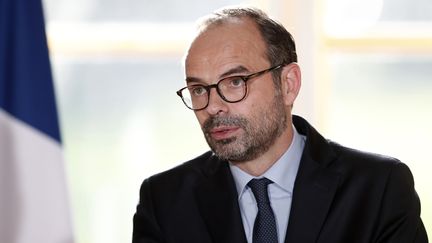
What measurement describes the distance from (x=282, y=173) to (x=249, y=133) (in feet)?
0.76

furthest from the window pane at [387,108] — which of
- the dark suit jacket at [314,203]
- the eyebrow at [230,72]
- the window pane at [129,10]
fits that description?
the eyebrow at [230,72]

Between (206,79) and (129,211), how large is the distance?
1.52 meters

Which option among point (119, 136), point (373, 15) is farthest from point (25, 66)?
point (373, 15)

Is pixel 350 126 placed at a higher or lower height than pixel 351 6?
lower

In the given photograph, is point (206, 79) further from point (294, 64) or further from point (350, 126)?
point (350, 126)

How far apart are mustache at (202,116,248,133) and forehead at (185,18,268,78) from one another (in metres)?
0.14

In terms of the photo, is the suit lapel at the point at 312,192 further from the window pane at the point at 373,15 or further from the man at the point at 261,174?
the window pane at the point at 373,15

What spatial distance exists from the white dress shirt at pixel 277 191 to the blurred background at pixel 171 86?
3.74ft

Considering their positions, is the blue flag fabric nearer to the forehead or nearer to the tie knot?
the forehead

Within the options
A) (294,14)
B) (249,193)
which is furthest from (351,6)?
(249,193)

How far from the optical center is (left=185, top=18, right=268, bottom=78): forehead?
2432 mm

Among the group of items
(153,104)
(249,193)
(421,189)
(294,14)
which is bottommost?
(421,189)

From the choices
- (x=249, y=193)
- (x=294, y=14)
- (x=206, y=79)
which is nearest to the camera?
(x=206, y=79)

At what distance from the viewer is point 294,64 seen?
259cm
